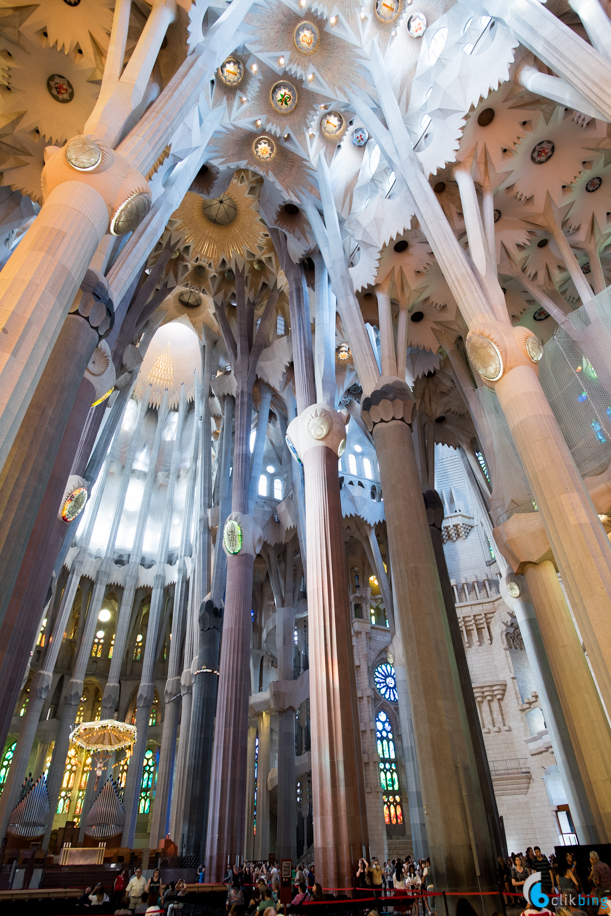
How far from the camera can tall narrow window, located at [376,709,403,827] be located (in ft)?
63.7

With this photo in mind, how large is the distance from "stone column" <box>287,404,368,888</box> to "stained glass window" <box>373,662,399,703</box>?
42.4 feet

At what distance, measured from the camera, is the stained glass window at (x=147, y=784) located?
2288cm

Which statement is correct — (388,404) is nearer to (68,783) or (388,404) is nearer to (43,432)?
(43,432)

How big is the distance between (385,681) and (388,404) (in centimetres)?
1534

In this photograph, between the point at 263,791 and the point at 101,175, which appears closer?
the point at 101,175

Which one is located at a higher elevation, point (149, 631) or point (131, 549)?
point (131, 549)

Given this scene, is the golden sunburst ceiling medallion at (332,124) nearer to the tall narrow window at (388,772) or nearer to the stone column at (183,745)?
the stone column at (183,745)

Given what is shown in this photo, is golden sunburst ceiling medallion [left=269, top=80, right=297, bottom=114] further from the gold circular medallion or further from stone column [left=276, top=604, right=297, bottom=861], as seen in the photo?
stone column [left=276, top=604, right=297, bottom=861]

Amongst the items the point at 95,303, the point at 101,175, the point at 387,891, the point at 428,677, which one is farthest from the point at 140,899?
the point at 101,175

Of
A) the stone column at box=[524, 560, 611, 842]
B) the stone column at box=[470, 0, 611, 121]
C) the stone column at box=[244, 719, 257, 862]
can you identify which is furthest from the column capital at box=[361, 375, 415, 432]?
the stone column at box=[244, 719, 257, 862]

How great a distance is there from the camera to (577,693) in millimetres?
9195

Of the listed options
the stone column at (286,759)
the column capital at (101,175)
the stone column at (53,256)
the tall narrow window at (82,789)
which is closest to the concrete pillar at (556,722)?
the stone column at (286,759)

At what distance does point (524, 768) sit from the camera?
17.6m

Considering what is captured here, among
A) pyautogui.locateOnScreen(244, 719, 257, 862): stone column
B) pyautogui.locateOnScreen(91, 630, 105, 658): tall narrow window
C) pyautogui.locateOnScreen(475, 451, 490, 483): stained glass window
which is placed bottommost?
pyautogui.locateOnScreen(244, 719, 257, 862): stone column
